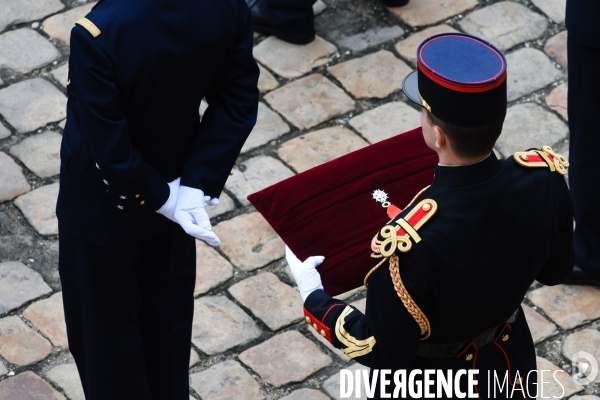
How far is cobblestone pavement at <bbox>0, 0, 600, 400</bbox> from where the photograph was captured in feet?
12.6

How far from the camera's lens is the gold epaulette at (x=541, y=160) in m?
2.57

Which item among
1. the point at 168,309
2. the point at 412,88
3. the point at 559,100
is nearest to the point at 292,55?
the point at 559,100

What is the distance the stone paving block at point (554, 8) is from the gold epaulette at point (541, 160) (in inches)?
121

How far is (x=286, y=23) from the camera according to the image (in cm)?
524

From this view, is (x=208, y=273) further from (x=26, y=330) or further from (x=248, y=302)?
(x=26, y=330)

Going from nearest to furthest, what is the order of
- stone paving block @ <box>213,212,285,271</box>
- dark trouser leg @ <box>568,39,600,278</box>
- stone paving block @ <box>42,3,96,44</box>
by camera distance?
1. dark trouser leg @ <box>568,39,600,278</box>
2. stone paving block @ <box>213,212,285,271</box>
3. stone paving block @ <box>42,3,96,44</box>

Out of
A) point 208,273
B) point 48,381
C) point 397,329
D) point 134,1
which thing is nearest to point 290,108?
point 208,273

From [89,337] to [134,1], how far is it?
113 cm

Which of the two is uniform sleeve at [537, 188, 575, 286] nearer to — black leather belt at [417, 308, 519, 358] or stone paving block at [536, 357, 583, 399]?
black leather belt at [417, 308, 519, 358]

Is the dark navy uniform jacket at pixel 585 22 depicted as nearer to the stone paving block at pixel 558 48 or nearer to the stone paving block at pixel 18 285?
the stone paving block at pixel 558 48

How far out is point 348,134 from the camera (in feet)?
15.8

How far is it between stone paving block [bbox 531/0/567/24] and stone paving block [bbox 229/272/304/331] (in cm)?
243

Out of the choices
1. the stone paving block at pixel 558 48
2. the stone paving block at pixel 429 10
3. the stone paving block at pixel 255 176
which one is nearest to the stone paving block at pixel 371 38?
the stone paving block at pixel 429 10

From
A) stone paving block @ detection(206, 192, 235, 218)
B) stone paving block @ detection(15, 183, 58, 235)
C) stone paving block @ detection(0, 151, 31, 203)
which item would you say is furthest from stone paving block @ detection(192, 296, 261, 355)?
stone paving block @ detection(0, 151, 31, 203)
